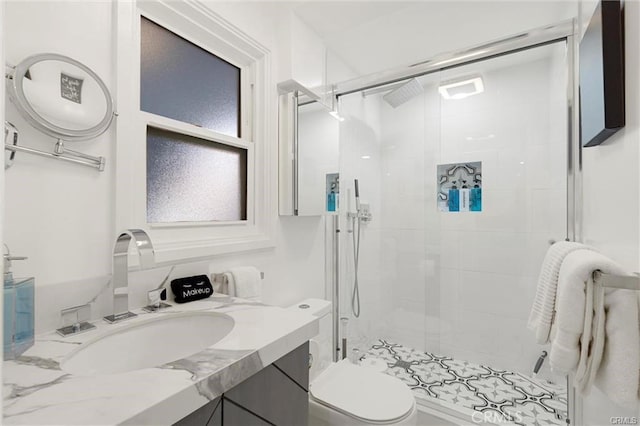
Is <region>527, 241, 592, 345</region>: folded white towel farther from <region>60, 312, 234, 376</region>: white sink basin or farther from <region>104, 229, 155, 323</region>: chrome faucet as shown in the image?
<region>104, 229, 155, 323</region>: chrome faucet

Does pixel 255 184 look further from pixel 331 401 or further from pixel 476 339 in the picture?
pixel 476 339

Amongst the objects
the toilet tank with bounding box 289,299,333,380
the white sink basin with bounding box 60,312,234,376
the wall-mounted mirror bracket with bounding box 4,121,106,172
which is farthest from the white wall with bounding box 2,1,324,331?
the toilet tank with bounding box 289,299,333,380

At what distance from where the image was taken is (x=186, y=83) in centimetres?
141

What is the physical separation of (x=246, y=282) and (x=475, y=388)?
5.68 feet

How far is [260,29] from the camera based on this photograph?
166cm

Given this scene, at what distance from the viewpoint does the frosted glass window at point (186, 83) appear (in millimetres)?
1256

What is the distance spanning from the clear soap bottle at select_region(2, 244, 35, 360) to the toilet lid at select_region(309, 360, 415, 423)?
1.13m

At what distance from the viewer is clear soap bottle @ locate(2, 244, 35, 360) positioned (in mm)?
696

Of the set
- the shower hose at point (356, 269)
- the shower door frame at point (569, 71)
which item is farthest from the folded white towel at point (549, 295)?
the shower hose at point (356, 269)

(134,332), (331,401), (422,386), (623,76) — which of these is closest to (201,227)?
(134,332)

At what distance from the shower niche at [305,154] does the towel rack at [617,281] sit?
1.31m

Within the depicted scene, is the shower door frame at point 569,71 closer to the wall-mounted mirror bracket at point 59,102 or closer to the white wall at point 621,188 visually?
the white wall at point 621,188

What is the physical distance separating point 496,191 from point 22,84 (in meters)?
2.55

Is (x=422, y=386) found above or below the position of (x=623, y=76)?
below
